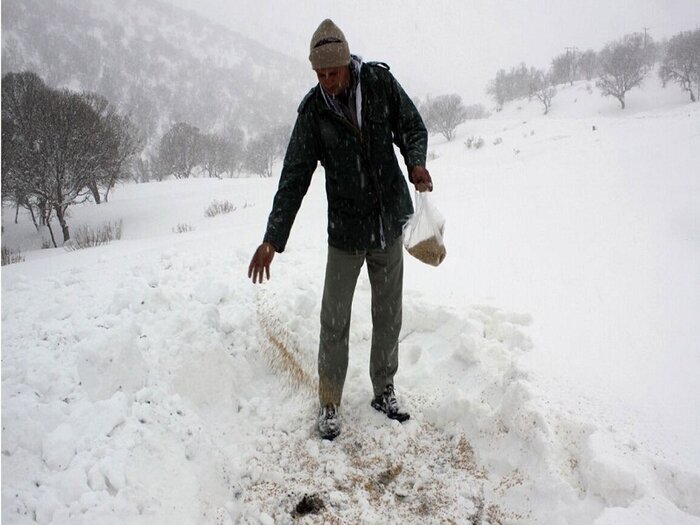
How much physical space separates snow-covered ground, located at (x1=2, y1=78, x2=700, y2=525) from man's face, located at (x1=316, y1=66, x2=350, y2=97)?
1970mm

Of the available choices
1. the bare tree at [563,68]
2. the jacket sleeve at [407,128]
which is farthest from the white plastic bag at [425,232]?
the bare tree at [563,68]

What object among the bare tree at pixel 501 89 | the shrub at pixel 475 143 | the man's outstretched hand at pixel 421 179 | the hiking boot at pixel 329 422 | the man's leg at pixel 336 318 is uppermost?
the bare tree at pixel 501 89

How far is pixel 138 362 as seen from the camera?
255cm

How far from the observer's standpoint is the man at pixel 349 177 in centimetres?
210

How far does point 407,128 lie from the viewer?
2303mm

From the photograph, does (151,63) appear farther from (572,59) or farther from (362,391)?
(362,391)

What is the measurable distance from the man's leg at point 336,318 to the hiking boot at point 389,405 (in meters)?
0.28

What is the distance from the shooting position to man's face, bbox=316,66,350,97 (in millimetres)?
1987

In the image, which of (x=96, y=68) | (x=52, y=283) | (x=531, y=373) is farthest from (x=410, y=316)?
(x=96, y=68)

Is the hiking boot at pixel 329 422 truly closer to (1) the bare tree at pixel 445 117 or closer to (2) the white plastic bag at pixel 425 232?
(2) the white plastic bag at pixel 425 232

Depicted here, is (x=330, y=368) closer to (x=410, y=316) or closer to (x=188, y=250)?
(x=410, y=316)

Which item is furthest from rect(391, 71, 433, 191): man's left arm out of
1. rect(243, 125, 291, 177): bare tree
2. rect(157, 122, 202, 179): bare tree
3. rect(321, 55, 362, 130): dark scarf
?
rect(243, 125, 291, 177): bare tree

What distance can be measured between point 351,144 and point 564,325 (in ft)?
7.45

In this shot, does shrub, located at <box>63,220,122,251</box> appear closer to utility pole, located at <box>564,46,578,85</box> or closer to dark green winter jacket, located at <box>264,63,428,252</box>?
dark green winter jacket, located at <box>264,63,428,252</box>
